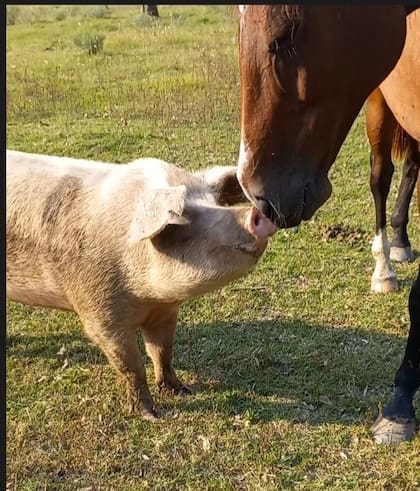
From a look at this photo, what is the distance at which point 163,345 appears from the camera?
3.12 metres

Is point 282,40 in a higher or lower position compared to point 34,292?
higher

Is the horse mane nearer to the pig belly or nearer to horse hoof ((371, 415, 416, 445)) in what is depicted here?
horse hoof ((371, 415, 416, 445))

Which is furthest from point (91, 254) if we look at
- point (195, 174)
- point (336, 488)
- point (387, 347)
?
point (387, 347)

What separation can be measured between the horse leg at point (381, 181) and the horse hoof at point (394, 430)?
4.22 feet

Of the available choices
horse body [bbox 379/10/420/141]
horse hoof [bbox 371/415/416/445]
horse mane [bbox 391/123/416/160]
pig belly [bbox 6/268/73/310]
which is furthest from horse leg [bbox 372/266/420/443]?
pig belly [bbox 6/268/73/310]

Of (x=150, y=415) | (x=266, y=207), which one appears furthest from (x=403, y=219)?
(x=266, y=207)

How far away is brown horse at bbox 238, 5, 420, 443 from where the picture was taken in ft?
5.77

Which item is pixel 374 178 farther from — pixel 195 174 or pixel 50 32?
pixel 50 32

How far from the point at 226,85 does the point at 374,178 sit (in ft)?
15.4

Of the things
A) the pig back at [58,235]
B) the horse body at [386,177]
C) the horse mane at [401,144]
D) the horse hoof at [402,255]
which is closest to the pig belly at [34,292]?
the pig back at [58,235]

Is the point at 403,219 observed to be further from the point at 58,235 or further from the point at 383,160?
the point at 58,235

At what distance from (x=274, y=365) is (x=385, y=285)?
1029 millimetres

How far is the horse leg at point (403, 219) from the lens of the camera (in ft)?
14.5

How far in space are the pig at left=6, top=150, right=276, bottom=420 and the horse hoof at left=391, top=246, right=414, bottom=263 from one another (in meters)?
1.87
